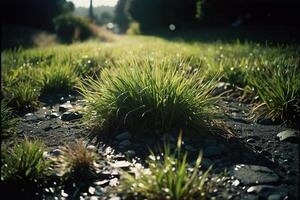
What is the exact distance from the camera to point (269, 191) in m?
2.51

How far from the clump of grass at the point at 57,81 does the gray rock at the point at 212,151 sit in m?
2.71

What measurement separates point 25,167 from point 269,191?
1702 millimetres

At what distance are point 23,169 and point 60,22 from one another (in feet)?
66.1

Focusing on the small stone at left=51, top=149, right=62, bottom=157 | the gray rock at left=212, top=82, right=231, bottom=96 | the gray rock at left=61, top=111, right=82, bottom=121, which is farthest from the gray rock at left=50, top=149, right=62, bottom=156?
the gray rock at left=212, top=82, right=231, bottom=96

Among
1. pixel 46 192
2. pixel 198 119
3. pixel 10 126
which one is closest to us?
pixel 46 192

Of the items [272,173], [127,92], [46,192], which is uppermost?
[127,92]

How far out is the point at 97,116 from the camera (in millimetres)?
3590

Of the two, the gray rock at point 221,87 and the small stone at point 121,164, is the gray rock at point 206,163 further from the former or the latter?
the gray rock at point 221,87

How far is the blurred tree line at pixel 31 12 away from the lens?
24109mm

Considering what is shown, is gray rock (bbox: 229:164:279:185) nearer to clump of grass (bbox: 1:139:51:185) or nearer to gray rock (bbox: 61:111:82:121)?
clump of grass (bbox: 1:139:51:185)

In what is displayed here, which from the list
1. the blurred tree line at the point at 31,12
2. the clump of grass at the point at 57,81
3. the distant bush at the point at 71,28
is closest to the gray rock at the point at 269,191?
the clump of grass at the point at 57,81

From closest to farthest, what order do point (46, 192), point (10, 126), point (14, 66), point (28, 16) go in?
1. point (46, 192)
2. point (10, 126)
3. point (14, 66)
4. point (28, 16)

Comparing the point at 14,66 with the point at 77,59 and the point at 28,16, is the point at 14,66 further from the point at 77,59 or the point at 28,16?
the point at 28,16

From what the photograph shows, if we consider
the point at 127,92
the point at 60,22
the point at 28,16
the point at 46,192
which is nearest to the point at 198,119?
the point at 127,92
